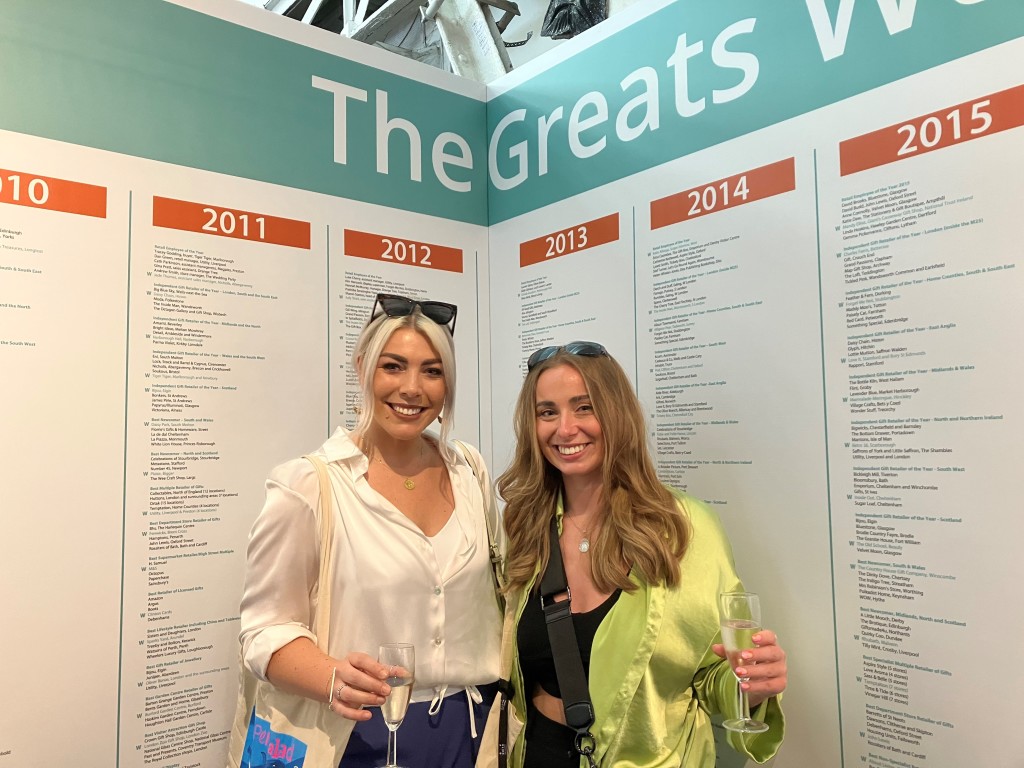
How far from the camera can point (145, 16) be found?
2580 mm

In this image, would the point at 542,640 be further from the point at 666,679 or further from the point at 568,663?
the point at 666,679

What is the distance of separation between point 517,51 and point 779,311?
2.52 m

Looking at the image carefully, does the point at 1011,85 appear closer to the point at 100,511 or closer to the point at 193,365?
the point at 193,365

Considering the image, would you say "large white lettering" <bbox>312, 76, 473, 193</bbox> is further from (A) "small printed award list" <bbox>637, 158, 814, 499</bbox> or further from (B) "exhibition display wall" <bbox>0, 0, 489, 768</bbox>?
(A) "small printed award list" <bbox>637, 158, 814, 499</bbox>

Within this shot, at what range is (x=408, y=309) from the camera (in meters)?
2.14

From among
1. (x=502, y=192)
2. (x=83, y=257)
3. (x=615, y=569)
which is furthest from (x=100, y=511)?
(x=502, y=192)

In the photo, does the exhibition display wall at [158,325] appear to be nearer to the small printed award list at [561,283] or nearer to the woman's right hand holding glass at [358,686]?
the small printed award list at [561,283]

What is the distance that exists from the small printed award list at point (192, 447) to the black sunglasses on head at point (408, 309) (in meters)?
0.76

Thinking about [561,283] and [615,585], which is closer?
[615,585]

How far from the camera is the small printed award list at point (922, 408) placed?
6.20ft

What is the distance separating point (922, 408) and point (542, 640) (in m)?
1.17

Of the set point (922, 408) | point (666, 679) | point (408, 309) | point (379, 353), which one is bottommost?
point (666, 679)

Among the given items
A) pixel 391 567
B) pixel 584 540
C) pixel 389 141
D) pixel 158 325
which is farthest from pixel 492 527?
pixel 389 141

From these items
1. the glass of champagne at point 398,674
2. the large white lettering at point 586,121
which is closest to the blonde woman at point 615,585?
the glass of champagne at point 398,674
